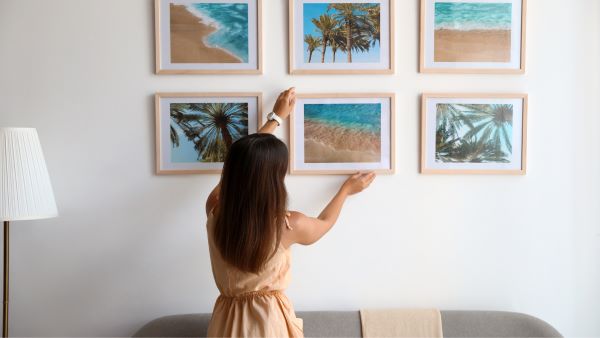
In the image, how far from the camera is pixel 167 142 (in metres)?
2.11

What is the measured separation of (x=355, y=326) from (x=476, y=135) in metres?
1.00

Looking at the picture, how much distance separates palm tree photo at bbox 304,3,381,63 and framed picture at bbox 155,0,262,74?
24 cm

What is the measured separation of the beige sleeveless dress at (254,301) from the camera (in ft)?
5.42

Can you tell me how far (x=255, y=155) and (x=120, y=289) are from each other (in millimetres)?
1058

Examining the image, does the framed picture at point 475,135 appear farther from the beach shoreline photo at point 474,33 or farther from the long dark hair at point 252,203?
the long dark hair at point 252,203

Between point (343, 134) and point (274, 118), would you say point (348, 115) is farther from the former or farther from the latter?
point (274, 118)

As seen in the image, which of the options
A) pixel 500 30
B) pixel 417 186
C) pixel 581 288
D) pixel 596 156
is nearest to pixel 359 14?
pixel 500 30

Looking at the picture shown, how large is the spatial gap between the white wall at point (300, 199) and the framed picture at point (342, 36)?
0.18ft

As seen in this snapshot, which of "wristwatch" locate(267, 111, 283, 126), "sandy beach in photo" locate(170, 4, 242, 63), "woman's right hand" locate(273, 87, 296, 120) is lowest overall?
"wristwatch" locate(267, 111, 283, 126)

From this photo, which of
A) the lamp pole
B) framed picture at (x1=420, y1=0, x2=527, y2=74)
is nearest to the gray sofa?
the lamp pole

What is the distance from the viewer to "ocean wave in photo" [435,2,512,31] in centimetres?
211

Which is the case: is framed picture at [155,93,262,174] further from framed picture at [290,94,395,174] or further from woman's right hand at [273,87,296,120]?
framed picture at [290,94,395,174]

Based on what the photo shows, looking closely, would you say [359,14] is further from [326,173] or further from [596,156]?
[596,156]

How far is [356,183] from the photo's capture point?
2074 millimetres
